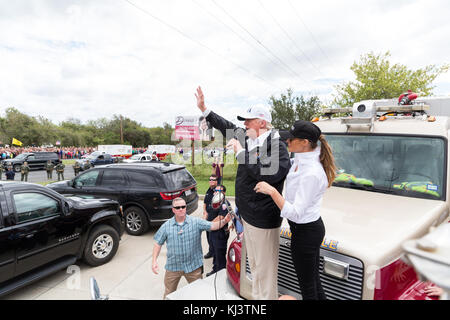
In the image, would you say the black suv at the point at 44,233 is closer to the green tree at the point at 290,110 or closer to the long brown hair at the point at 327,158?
the long brown hair at the point at 327,158

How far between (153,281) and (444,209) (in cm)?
408

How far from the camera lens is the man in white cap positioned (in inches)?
76.3

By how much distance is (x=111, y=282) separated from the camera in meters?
4.12

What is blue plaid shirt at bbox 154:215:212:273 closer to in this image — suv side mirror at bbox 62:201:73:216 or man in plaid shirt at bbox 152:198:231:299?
man in plaid shirt at bbox 152:198:231:299

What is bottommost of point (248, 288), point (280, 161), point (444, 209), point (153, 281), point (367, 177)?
point (153, 281)

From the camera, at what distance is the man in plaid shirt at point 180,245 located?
3.05 meters

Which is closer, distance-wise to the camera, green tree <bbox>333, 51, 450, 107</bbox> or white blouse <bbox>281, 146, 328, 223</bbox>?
white blouse <bbox>281, 146, 328, 223</bbox>

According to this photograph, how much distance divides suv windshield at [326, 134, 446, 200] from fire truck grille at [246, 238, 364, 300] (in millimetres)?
1562

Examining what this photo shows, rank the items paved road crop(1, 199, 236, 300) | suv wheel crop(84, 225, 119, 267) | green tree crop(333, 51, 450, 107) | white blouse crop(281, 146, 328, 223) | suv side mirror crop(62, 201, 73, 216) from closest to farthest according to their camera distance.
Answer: white blouse crop(281, 146, 328, 223), paved road crop(1, 199, 236, 300), suv side mirror crop(62, 201, 73, 216), suv wheel crop(84, 225, 119, 267), green tree crop(333, 51, 450, 107)

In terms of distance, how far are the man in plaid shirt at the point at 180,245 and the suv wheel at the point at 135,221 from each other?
333 centimetres

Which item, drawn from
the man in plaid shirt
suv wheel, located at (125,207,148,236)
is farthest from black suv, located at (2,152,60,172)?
the man in plaid shirt
